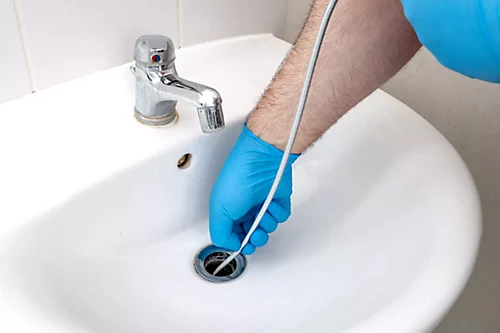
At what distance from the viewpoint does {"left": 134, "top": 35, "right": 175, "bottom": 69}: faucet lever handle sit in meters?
0.51

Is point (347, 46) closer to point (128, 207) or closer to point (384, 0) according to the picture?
point (384, 0)

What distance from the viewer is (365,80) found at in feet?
1.76

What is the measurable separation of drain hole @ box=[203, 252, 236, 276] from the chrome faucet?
7.2 inches

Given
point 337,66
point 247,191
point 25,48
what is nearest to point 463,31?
point 337,66

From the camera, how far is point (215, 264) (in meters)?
0.62

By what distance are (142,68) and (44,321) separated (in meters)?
0.27

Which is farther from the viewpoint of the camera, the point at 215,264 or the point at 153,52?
the point at 215,264

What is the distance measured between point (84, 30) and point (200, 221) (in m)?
0.26

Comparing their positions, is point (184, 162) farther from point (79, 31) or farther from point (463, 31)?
point (463, 31)

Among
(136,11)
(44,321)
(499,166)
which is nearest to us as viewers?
(44,321)

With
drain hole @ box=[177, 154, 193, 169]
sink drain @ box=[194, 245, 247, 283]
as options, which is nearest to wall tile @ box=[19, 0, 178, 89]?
drain hole @ box=[177, 154, 193, 169]

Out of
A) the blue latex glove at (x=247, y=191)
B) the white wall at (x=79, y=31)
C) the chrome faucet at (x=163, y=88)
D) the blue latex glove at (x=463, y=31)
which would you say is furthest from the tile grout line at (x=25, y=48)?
the blue latex glove at (x=463, y=31)

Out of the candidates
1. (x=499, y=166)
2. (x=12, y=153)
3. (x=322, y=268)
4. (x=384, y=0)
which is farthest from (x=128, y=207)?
(x=499, y=166)

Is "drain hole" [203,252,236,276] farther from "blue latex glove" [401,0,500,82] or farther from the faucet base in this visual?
"blue latex glove" [401,0,500,82]
